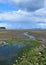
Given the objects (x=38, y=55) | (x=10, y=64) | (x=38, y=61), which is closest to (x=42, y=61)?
(x=38, y=61)

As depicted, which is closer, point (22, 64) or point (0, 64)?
point (22, 64)

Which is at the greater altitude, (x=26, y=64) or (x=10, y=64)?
(x=26, y=64)

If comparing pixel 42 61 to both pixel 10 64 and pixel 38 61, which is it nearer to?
pixel 38 61

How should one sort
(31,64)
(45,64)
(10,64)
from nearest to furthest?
(31,64) → (45,64) → (10,64)

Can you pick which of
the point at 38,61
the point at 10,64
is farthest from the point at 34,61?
the point at 10,64

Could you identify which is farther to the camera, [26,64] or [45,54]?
[45,54]

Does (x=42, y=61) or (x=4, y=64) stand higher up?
(x=42, y=61)

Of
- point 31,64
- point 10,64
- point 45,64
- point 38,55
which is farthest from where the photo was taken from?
point 10,64

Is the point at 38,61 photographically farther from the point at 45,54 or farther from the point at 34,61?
the point at 45,54

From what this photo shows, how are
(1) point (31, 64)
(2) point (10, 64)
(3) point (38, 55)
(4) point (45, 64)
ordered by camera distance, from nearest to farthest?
(1) point (31, 64), (4) point (45, 64), (3) point (38, 55), (2) point (10, 64)
